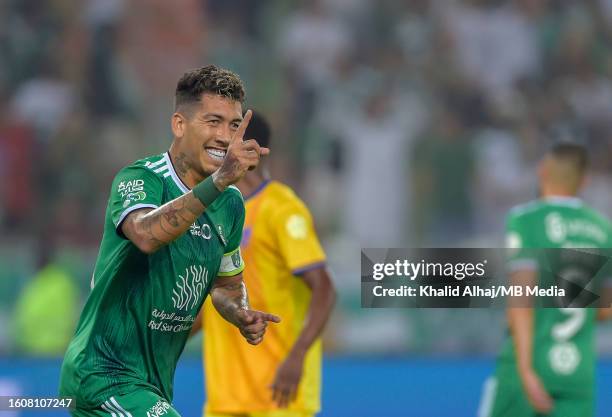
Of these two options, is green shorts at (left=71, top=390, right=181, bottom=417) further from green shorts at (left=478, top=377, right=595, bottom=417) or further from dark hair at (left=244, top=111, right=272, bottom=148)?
green shorts at (left=478, top=377, right=595, bottom=417)

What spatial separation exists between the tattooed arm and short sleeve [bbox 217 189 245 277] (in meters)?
0.04

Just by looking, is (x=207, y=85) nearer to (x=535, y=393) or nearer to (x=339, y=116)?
(x=535, y=393)

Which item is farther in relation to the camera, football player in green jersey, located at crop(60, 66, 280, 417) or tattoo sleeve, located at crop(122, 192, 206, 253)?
football player in green jersey, located at crop(60, 66, 280, 417)

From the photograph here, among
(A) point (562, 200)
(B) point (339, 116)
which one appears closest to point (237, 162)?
(A) point (562, 200)

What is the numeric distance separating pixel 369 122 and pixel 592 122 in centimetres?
241

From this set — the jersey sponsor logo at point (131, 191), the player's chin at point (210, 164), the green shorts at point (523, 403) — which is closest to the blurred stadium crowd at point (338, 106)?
the green shorts at point (523, 403)

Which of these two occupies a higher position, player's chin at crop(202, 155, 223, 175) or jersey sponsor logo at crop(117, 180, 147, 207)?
player's chin at crop(202, 155, 223, 175)

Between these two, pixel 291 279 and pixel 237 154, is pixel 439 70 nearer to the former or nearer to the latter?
pixel 291 279

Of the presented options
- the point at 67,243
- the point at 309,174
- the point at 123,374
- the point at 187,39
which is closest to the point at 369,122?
the point at 309,174

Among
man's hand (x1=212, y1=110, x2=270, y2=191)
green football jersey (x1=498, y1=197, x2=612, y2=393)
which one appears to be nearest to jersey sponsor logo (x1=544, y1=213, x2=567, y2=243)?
green football jersey (x1=498, y1=197, x2=612, y2=393)

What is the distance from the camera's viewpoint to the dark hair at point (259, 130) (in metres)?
5.94

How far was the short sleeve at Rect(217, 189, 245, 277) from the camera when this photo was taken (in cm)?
418

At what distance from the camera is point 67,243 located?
1162 centimetres

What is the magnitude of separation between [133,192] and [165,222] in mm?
266
